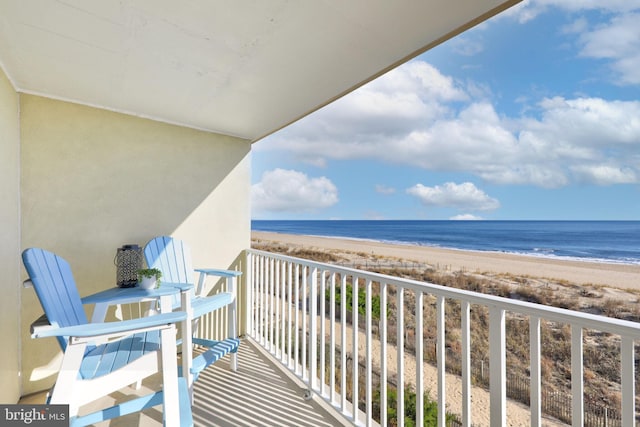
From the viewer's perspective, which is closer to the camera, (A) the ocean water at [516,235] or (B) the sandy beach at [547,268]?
(B) the sandy beach at [547,268]

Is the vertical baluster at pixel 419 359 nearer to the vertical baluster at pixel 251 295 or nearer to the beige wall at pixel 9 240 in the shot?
the vertical baluster at pixel 251 295

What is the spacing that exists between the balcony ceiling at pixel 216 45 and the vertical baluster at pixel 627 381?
1.47 metres

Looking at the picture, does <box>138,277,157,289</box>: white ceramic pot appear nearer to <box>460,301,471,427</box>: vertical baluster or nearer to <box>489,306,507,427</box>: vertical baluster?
<box>460,301,471,427</box>: vertical baluster

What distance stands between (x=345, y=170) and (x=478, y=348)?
30.4 m

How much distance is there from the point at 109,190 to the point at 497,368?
318 cm

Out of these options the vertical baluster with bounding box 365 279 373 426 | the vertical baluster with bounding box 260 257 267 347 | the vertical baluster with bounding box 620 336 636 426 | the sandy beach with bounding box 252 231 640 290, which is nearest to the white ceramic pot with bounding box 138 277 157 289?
the vertical baluster with bounding box 260 257 267 347

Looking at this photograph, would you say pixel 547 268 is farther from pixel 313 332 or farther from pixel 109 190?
pixel 109 190

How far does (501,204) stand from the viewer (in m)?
31.3

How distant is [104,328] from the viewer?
4.49 ft

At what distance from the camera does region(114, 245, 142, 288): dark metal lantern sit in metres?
2.62

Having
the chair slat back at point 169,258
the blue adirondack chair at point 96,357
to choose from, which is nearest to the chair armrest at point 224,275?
the chair slat back at point 169,258

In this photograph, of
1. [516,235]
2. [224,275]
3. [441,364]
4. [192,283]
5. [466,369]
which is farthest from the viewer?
[516,235]

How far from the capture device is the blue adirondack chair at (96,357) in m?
1.34

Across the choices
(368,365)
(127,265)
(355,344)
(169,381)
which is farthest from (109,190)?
(368,365)
